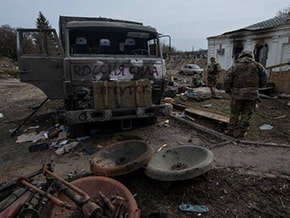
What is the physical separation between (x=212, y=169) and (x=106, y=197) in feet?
5.49

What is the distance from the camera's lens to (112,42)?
496 cm

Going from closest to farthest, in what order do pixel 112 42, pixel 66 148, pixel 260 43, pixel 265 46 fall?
pixel 66 148 < pixel 112 42 < pixel 265 46 < pixel 260 43

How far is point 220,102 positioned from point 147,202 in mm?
6707

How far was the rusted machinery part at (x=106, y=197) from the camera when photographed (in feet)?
7.01

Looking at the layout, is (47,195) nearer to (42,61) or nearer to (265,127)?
(42,61)

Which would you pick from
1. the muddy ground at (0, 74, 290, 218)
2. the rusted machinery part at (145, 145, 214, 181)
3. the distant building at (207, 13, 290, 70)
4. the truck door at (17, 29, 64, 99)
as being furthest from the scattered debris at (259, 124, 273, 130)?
the distant building at (207, 13, 290, 70)

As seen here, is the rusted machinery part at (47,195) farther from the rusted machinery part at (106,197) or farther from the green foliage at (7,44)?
the green foliage at (7,44)

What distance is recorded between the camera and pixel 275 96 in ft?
30.6

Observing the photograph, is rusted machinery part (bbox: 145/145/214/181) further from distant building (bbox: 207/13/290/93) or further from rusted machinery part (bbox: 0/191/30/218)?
distant building (bbox: 207/13/290/93)

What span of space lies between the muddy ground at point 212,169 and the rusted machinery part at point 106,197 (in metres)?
0.35

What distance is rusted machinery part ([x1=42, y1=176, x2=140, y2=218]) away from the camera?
214 cm

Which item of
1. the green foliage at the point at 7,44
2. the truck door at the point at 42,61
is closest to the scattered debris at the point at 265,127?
the truck door at the point at 42,61

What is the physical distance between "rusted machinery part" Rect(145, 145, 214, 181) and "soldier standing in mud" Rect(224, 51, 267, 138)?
2.03m

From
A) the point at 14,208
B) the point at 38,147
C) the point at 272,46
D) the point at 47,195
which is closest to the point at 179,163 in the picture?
the point at 47,195
